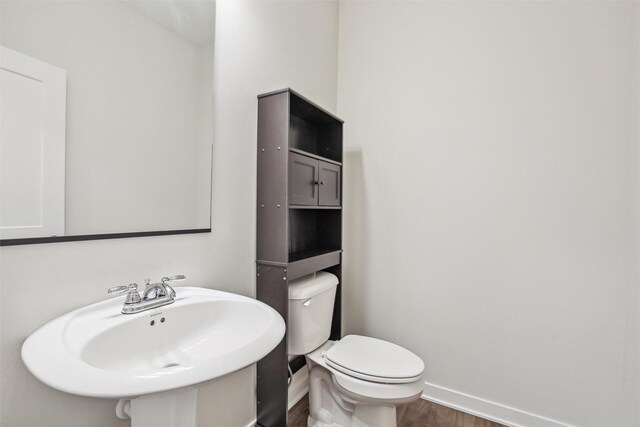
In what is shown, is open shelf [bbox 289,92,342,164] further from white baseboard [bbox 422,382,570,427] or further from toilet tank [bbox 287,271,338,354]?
white baseboard [bbox 422,382,570,427]

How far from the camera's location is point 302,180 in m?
1.43

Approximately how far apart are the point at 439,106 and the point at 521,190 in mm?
643

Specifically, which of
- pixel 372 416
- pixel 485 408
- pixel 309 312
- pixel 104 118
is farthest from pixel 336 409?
pixel 104 118

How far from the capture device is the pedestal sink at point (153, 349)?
555mm

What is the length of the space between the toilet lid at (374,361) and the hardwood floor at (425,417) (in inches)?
17.5

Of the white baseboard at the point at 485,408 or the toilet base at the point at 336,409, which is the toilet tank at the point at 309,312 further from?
the white baseboard at the point at 485,408

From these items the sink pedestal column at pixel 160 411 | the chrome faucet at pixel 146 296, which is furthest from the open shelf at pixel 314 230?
the sink pedestal column at pixel 160 411

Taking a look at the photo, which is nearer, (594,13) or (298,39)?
(594,13)

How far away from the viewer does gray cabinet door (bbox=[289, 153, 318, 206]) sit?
4.43 feet

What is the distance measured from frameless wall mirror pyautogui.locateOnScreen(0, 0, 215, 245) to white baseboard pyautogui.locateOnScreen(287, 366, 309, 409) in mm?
1083

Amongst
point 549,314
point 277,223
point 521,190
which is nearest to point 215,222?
point 277,223

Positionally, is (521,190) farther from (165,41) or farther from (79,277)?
(79,277)

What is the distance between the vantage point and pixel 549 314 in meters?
1.47

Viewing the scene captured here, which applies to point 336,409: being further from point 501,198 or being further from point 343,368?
point 501,198
